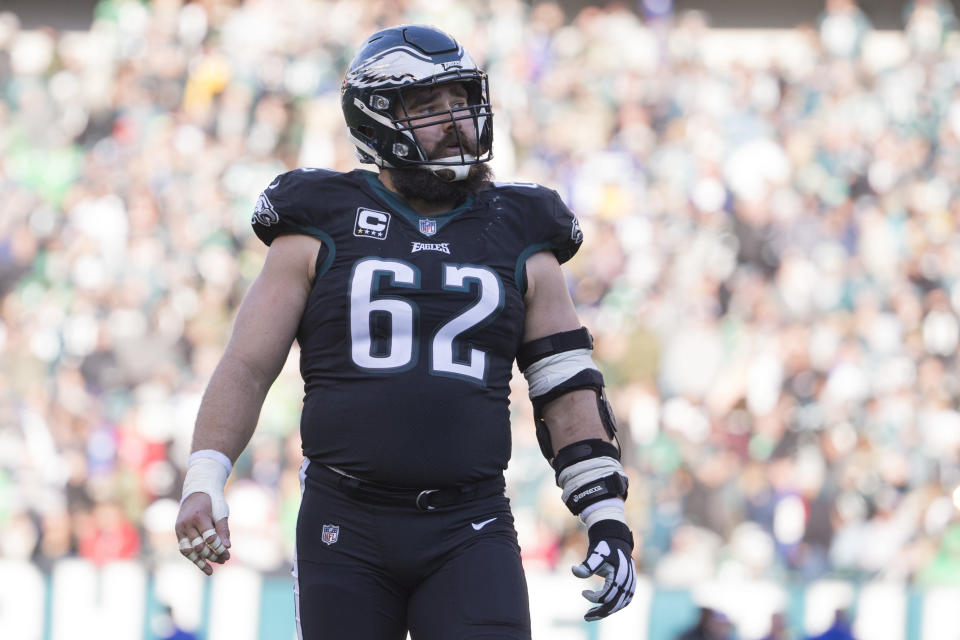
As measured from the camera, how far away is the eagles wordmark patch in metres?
3.69

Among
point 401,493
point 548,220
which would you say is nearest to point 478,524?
point 401,493

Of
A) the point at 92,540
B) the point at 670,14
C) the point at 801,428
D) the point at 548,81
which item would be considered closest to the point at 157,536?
the point at 92,540

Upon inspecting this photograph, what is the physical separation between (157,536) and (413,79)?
6483 millimetres

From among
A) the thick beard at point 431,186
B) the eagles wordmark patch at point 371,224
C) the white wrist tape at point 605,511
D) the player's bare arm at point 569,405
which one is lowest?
the white wrist tape at point 605,511

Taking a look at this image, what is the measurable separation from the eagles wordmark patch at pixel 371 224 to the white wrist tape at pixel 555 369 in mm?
533

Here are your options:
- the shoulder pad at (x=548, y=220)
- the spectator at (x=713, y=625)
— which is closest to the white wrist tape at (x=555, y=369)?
the shoulder pad at (x=548, y=220)

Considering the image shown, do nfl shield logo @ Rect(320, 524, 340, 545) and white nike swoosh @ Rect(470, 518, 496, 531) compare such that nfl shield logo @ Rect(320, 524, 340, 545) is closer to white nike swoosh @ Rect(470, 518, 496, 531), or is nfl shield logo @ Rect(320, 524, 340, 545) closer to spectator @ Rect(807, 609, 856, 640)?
white nike swoosh @ Rect(470, 518, 496, 531)

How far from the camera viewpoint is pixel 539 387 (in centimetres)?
383

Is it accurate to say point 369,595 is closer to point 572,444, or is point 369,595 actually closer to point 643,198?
point 572,444

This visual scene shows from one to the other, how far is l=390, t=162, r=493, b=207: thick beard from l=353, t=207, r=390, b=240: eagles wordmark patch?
0.38 feet

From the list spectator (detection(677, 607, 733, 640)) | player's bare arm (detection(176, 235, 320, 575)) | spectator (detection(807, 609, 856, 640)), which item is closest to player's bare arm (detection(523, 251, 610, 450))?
player's bare arm (detection(176, 235, 320, 575))

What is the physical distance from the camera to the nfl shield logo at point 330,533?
354 cm

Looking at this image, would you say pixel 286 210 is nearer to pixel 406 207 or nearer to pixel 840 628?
pixel 406 207

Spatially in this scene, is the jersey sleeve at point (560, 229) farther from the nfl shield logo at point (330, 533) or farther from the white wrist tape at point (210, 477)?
the white wrist tape at point (210, 477)
